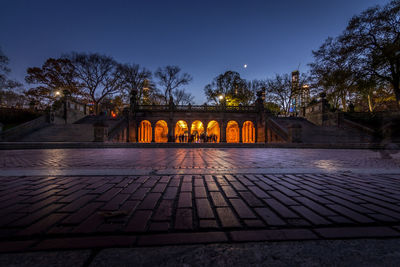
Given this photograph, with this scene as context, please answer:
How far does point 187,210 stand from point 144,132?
79.8ft

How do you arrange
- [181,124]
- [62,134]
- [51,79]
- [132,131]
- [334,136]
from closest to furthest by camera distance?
1. [334,136]
2. [62,134]
3. [132,131]
4. [51,79]
5. [181,124]

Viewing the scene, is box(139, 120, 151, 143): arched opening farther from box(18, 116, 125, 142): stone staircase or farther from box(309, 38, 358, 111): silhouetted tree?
box(309, 38, 358, 111): silhouetted tree

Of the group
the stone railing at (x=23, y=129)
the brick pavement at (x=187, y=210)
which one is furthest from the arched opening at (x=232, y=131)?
the brick pavement at (x=187, y=210)

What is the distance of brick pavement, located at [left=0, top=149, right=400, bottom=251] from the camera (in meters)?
1.25

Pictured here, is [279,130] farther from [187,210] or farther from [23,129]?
[23,129]

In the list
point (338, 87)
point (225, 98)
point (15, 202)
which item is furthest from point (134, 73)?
point (15, 202)

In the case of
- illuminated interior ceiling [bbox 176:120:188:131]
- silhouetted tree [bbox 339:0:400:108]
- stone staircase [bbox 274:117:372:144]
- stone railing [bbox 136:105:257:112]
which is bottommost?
stone staircase [bbox 274:117:372:144]

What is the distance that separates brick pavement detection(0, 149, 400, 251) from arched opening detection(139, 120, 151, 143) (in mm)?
21176

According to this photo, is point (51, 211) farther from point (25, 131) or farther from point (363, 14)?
point (363, 14)

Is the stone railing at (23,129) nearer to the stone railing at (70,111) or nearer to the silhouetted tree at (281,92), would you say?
the stone railing at (70,111)

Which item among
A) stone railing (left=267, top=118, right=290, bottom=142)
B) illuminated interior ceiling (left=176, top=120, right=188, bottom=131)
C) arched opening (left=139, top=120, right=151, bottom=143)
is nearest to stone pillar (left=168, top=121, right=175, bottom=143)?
arched opening (left=139, top=120, right=151, bottom=143)

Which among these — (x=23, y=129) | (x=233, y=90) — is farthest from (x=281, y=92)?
(x=23, y=129)

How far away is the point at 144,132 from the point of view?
80.9 ft

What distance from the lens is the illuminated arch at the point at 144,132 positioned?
23.4 m
